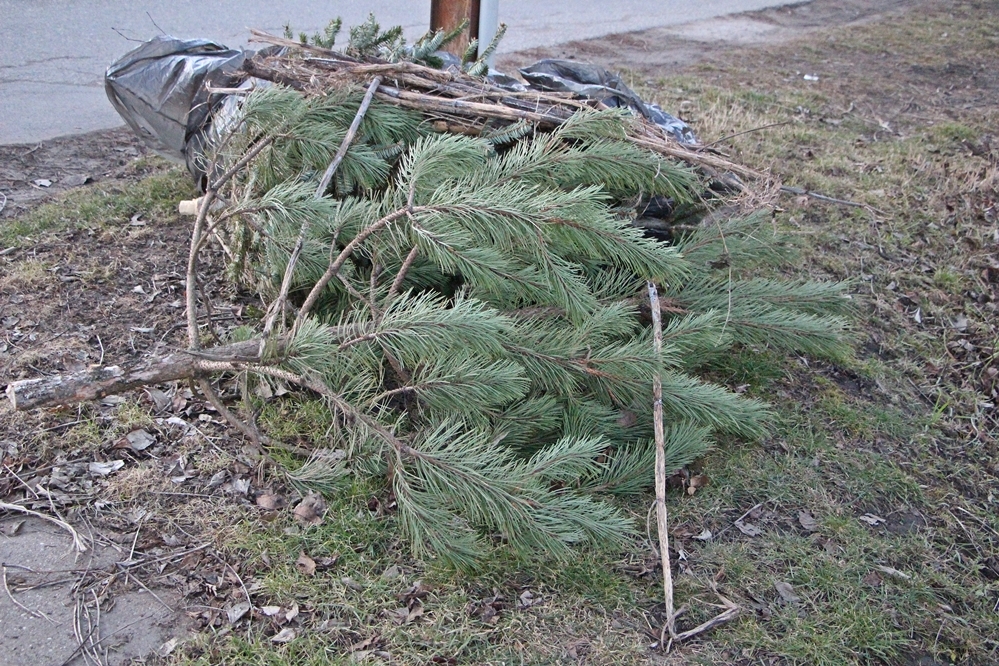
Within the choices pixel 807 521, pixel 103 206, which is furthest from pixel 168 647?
pixel 103 206

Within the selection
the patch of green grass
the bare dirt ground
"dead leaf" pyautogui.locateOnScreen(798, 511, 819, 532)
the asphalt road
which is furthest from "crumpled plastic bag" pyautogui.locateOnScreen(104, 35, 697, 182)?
"dead leaf" pyautogui.locateOnScreen(798, 511, 819, 532)

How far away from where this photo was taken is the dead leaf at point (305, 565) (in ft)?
7.72

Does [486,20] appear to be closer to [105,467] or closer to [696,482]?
[696,482]

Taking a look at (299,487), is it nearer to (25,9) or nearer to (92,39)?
(92,39)

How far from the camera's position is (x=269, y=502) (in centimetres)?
257

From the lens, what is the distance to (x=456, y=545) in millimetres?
2217

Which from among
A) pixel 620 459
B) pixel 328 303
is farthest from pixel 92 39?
pixel 620 459

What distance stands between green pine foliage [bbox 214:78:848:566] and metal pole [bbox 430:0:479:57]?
1.99 meters

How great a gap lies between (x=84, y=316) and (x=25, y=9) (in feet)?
16.0

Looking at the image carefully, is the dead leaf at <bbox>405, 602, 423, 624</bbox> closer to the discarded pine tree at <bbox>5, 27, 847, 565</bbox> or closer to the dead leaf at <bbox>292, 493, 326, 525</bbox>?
the discarded pine tree at <bbox>5, 27, 847, 565</bbox>

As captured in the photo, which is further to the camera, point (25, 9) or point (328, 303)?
point (25, 9)

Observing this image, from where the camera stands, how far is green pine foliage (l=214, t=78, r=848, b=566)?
2.30 meters

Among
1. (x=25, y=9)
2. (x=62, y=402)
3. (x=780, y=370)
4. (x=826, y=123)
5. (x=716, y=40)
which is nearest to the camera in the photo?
(x=62, y=402)

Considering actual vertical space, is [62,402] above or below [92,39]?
below
